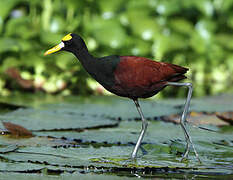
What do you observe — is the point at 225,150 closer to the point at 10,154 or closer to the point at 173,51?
the point at 10,154

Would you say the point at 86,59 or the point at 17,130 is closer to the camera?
the point at 86,59

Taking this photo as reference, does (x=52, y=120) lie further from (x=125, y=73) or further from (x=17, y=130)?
(x=125, y=73)

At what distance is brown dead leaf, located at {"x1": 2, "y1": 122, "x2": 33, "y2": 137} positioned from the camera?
3070 mm

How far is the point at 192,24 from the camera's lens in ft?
22.7

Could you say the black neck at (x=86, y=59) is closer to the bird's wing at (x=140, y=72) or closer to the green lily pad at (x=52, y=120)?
the bird's wing at (x=140, y=72)

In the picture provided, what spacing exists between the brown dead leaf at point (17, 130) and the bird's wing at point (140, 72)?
32.1 inches

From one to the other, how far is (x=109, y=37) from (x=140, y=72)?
3.41 m

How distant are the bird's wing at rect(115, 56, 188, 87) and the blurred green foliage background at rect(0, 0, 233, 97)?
9.44 feet

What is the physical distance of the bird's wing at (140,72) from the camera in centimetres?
256

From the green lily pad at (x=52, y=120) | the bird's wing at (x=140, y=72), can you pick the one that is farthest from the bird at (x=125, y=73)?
the green lily pad at (x=52, y=120)

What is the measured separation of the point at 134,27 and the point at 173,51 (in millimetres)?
610

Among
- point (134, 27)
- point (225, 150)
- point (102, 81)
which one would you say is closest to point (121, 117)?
point (225, 150)

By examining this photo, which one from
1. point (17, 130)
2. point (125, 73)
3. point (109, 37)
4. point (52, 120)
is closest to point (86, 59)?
point (125, 73)

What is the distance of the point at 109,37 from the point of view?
19.5ft
